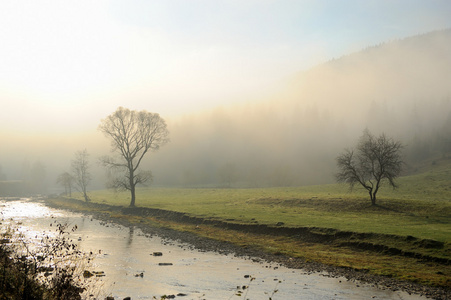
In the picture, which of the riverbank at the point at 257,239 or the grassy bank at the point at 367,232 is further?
the grassy bank at the point at 367,232

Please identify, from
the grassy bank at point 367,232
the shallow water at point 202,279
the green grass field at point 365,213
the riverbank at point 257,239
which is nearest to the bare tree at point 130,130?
the riverbank at point 257,239

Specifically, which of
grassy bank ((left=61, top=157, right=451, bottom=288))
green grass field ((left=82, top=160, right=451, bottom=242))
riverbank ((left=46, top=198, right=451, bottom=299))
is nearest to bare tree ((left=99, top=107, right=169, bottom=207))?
riverbank ((left=46, top=198, right=451, bottom=299))

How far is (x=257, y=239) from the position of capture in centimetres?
4069

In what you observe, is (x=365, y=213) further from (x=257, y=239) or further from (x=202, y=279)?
(x=202, y=279)

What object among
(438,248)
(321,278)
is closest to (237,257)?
(321,278)

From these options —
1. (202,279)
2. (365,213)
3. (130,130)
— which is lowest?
(202,279)

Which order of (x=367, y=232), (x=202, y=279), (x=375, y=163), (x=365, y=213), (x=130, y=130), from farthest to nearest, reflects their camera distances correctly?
(x=130, y=130), (x=375, y=163), (x=365, y=213), (x=367, y=232), (x=202, y=279)

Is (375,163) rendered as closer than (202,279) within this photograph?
No

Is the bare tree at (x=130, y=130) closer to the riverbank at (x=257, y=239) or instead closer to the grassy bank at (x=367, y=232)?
the riverbank at (x=257, y=239)

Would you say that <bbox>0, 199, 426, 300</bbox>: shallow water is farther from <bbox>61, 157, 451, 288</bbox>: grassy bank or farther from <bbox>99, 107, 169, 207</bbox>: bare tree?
<bbox>99, 107, 169, 207</bbox>: bare tree

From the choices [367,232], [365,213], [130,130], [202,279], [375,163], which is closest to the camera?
[202,279]

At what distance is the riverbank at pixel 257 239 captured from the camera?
2323 cm

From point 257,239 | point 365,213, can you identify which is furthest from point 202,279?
point 365,213

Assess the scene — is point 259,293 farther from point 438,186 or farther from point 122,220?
point 438,186
